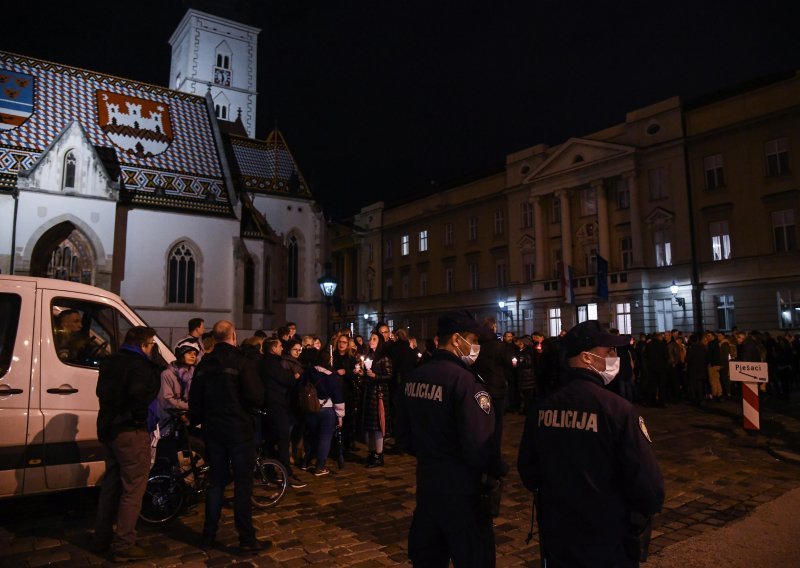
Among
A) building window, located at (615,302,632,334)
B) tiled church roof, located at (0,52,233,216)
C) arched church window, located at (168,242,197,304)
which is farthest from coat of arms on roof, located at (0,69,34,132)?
building window, located at (615,302,632,334)

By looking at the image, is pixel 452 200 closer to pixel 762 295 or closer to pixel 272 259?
pixel 272 259

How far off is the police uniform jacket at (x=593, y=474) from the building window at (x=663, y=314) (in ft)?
102

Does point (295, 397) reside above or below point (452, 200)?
below

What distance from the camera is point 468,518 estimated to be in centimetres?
296

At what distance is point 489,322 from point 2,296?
6447 mm

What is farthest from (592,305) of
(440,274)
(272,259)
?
(272,259)

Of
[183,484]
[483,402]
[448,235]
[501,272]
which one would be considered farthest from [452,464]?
[448,235]

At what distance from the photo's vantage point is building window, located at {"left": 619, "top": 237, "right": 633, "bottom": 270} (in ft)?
108

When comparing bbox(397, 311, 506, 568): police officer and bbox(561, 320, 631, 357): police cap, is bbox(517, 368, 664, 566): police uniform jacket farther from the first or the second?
bbox(397, 311, 506, 568): police officer

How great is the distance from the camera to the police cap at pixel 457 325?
341cm

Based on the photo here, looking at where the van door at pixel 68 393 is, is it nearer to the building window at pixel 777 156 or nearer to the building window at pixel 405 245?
the building window at pixel 777 156

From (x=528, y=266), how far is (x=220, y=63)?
35.3 metres

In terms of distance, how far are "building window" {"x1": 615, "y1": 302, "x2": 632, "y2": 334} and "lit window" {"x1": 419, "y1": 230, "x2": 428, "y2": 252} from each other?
18.3m

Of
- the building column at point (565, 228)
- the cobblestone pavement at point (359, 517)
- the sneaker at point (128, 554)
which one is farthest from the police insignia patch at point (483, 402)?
the building column at point (565, 228)
